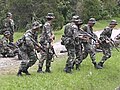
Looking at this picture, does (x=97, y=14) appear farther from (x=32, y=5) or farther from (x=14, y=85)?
(x=14, y=85)

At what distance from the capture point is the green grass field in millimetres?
13172

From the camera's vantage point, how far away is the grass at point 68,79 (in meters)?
13.2

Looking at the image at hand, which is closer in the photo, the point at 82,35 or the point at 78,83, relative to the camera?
the point at 78,83

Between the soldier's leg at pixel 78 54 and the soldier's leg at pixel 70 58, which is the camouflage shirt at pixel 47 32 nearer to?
the soldier's leg at pixel 70 58

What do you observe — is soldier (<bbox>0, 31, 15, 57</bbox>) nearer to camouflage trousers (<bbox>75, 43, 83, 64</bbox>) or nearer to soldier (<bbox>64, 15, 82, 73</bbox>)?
camouflage trousers (<bbox>75, 43, 83, 64</bbox>)

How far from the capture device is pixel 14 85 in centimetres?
1292

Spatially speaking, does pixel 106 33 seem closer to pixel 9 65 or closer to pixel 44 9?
pixel 9 65

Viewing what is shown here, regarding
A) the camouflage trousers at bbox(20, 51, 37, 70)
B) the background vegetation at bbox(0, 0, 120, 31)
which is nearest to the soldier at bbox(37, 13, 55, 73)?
the camouflage trousers at bbox(20, 51, 37, 70)

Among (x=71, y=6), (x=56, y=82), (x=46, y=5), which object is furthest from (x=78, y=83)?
(x=71, y=6)

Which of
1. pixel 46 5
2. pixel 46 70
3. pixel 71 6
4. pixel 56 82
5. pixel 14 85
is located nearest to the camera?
pixel 14 85

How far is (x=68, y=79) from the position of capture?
47.8ft

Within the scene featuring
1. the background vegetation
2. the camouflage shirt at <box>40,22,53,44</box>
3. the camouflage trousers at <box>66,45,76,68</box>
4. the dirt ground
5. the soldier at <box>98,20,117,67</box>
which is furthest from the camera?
the background vegetation

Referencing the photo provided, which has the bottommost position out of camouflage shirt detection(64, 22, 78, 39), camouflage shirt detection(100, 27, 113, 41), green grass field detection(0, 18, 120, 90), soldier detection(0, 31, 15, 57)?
green grass field detection(0, 18, 120, 90)

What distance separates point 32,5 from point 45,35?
53.5 feet
